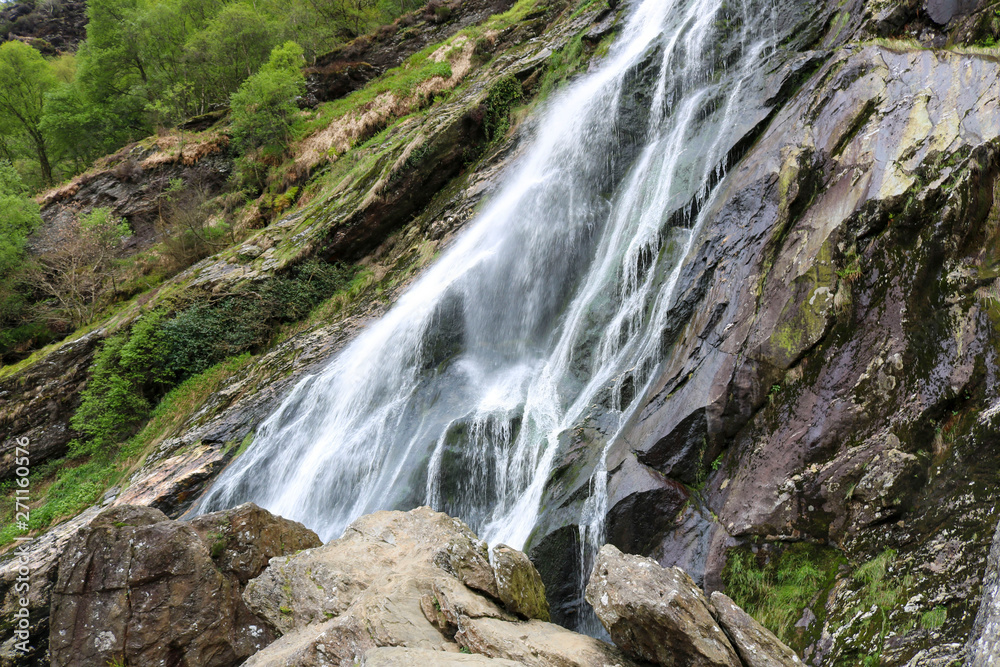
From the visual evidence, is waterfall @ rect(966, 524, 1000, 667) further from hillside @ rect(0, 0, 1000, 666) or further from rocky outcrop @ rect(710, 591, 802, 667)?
rocky outcrop @ rect(710, 591, 802, 667)

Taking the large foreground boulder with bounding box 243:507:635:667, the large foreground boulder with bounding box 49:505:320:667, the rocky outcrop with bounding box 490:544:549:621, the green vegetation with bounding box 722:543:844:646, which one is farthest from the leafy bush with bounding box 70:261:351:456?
the green vegetation with bounding box 722:543:844:646

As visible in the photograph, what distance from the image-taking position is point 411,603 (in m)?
4.32

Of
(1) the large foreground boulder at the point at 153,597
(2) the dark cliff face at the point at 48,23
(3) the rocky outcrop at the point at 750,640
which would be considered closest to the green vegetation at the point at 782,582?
(3) the rocky outcrop at the point at 750,640

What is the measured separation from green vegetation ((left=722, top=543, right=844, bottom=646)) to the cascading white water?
67.6 inches

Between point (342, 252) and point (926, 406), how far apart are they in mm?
15340

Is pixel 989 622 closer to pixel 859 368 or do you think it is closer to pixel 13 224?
pixel 859 368

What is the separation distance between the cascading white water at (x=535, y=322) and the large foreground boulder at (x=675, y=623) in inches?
94.4

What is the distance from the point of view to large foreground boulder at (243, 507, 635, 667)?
→ 12.7 feet

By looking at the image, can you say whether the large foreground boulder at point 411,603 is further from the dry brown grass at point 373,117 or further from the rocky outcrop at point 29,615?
the dry brown grass at point 373,117

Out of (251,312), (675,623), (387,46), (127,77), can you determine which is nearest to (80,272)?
(251,312)

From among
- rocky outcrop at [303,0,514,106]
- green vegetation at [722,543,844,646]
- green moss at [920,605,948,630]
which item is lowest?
green vegetation at [722,543,844,646]

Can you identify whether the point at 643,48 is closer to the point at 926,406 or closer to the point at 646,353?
the point at 646,353

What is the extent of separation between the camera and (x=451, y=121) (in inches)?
661

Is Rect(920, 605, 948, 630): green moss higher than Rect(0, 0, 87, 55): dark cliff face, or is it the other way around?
Rect(0, 0, 87, 55): dark cliff face
